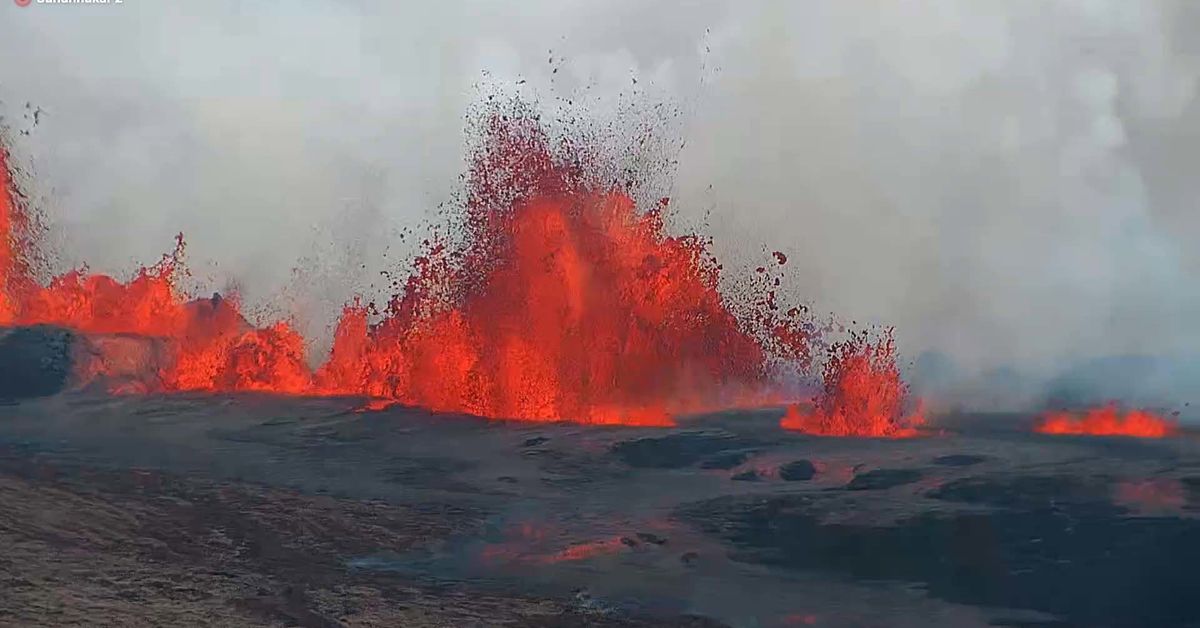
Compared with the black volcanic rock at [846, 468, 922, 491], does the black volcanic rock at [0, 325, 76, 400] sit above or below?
above

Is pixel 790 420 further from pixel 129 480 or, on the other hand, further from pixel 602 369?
pixel 129 480

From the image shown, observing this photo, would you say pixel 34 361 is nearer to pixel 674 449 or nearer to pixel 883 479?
pixel 674 449

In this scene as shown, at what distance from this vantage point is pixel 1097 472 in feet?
89.6

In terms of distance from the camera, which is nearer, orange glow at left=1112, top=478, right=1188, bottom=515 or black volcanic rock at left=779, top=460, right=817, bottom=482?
orange glow at left=1112, top=478, right=1188, bottom=515

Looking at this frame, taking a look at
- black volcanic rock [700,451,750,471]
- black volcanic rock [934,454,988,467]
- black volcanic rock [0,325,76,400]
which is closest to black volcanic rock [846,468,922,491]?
black volcanic rock [934,454,988,467]

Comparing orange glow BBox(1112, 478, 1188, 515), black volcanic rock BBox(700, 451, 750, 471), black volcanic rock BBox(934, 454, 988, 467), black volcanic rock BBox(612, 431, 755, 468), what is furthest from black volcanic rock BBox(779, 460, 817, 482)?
orange glow BBox(1112, 478, 1188, 515)

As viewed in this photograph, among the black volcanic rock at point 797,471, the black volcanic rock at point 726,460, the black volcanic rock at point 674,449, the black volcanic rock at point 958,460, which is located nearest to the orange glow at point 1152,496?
the black volcanic rock at point 958,460

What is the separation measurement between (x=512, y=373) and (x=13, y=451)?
2027 centimetres

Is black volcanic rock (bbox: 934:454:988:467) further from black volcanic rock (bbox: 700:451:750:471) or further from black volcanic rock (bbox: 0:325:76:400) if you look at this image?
black volcanic rock (bbox: 0:325:76:400)

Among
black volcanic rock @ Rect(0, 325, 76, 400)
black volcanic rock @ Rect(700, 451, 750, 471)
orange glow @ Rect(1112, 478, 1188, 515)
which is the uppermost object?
black volcanic rock @ Rect(0, 325, 76, 400)

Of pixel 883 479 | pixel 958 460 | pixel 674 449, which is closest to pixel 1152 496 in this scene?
pixel 883 479

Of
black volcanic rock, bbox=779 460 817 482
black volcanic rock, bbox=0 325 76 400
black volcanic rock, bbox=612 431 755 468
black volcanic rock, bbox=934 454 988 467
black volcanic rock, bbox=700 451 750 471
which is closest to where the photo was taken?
black volcanic rock, bbox=934 454 988 467

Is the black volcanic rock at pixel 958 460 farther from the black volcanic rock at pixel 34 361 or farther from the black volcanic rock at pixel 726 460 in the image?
the black volcanic rock at pixel 34 361

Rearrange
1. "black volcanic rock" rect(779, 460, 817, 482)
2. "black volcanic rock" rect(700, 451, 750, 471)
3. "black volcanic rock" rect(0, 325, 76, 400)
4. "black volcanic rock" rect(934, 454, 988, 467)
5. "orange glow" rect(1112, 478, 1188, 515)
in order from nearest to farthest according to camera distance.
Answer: "orange glow" rect(1112, 478, 1188, 515) < "black volcanic rock" rect(934, 454, 988, 467) < "black volcanic rock" rect(779, 460, 817, 482) < "black volcanic rock" rect(700, 451, 750, 471) < "black volcanic rock" rect(0, 325, 76, 400)
